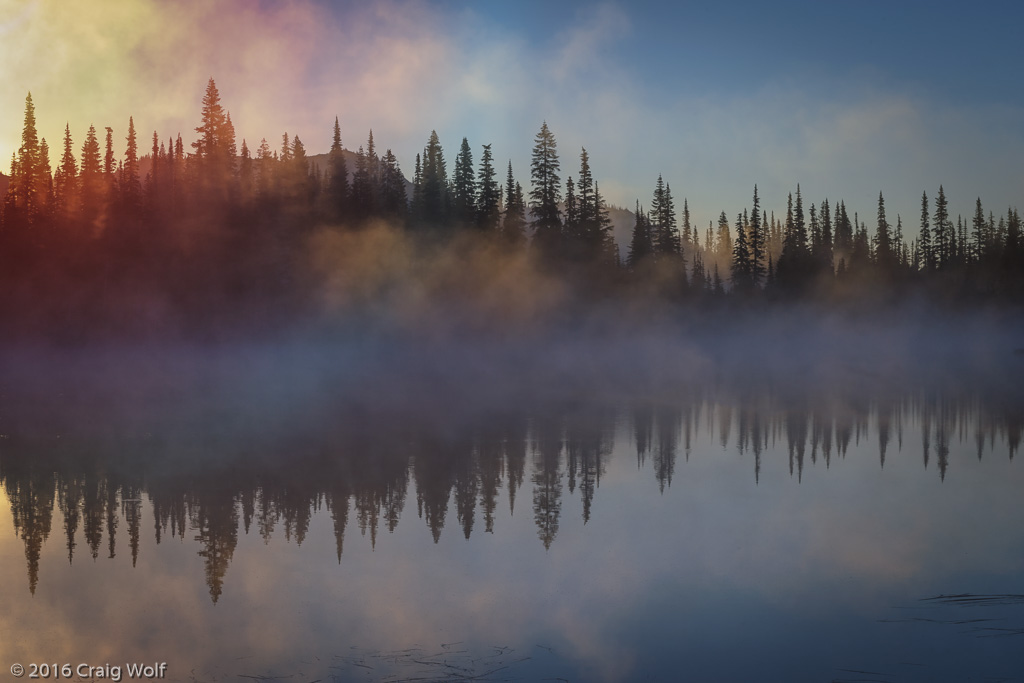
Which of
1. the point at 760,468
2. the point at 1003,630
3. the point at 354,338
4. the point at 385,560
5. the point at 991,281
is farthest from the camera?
the point at 991,281

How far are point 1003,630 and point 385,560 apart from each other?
24.9 feet

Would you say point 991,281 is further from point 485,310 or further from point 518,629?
point 518,629

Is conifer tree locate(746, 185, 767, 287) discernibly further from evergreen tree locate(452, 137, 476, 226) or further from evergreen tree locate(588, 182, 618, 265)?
evergreen tree locate(452, 137, 476, 226)

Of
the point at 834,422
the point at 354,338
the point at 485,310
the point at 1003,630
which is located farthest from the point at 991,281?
the point at 1003,630

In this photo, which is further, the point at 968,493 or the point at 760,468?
the point at 760,468

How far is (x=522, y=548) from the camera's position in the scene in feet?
36.7

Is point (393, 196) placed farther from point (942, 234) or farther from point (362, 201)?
point (942, 234)

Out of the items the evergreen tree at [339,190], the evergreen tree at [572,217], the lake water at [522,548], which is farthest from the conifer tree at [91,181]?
the lake water at [522,548]

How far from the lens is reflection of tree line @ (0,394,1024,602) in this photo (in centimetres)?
1252

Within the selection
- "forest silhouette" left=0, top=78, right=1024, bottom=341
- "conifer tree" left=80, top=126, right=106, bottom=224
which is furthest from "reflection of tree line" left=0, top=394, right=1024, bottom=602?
"conifer tree" left=80, top=126, right=106, bottom=224

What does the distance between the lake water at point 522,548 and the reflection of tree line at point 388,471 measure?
0.09m

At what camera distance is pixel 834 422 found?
909 inches

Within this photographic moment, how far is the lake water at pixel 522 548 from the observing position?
7.84m

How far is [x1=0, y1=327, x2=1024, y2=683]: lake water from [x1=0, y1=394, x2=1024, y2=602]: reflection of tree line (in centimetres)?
9
